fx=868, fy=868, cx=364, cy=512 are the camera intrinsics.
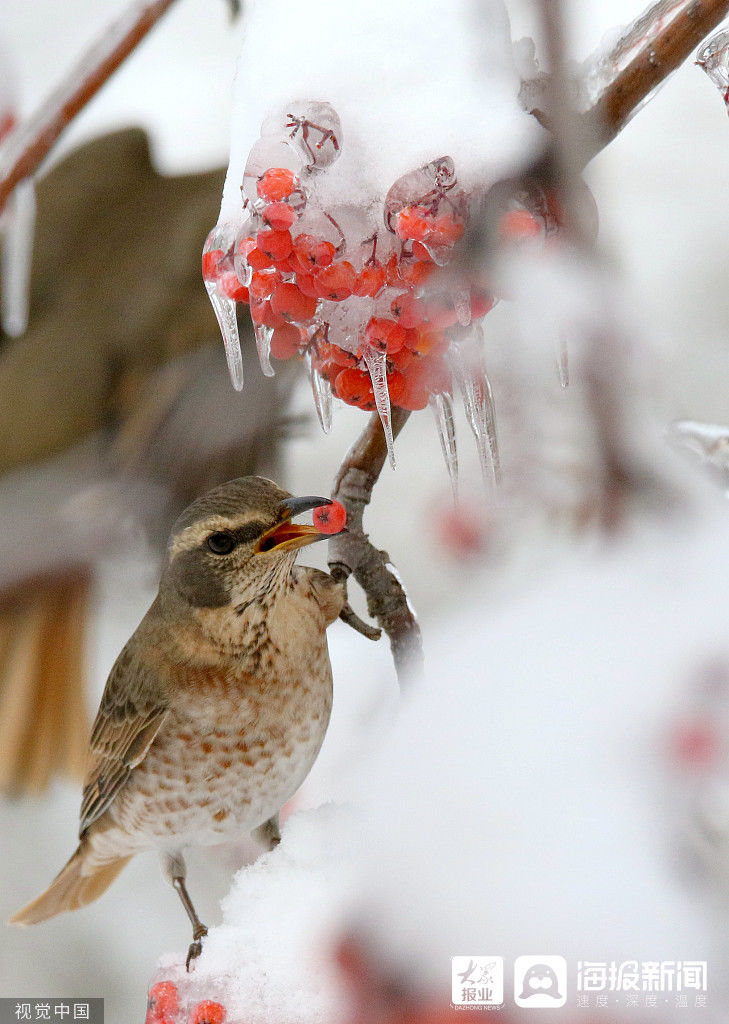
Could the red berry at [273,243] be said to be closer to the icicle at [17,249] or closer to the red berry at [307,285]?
the red berry at [307,285]

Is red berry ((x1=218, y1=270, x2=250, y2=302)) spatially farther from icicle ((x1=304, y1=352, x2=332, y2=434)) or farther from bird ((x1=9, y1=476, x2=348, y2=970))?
bird ((x1=9, y1=476, x2=348, y2=970))

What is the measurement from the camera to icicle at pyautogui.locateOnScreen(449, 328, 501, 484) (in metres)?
0.48

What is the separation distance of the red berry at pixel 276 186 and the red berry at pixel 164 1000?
488mm

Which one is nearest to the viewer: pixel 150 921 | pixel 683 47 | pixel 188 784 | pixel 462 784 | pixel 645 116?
pixel 683 47

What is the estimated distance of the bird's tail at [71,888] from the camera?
778 millimetres

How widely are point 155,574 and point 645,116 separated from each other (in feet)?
2.57

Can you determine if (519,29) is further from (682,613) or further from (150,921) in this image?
(150,921)

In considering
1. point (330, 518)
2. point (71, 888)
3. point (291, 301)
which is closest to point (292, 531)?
point (330, 518)

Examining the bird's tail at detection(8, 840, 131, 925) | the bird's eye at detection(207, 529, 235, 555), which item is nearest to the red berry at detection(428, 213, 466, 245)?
the bird's eye at detection(207, 529, 235, 555)

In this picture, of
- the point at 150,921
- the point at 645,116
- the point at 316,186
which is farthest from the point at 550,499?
the point at 150,921

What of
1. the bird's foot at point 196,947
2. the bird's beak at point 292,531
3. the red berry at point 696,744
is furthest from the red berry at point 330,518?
the bird's foot at point 196,947

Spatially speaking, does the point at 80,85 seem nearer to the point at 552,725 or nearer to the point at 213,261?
the point at 213,261

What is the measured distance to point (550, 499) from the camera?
0.68 m

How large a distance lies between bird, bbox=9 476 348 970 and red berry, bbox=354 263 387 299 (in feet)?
0.70
